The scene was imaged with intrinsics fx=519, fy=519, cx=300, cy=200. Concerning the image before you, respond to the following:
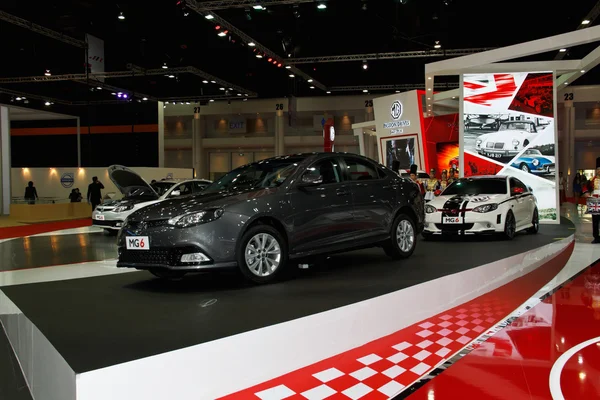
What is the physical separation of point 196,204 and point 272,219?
0.74 meters

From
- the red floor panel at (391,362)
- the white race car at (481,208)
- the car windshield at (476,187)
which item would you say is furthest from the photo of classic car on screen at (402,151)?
the red floor panel at (391,362)

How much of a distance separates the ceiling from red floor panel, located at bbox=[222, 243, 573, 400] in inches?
473

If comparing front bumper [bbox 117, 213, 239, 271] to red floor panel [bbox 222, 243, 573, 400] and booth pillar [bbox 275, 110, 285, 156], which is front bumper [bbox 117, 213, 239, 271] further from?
booth pillar [bbox 275, 110, 285, 156]

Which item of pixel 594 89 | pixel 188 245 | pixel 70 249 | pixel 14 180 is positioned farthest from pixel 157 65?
pixel 594 89

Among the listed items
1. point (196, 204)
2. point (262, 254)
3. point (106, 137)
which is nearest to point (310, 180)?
point (262, 254)

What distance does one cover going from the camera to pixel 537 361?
353 cm

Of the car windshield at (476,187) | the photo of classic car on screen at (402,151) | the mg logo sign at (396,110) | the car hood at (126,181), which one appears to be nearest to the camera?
the car windshield at (476,187)

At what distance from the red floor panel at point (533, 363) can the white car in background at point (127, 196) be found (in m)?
7.38

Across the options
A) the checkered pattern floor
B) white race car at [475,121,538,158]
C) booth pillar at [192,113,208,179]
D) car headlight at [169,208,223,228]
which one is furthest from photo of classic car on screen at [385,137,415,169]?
booth pillar at [192,113,208,179]

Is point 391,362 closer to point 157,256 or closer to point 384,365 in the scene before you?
point 384,365

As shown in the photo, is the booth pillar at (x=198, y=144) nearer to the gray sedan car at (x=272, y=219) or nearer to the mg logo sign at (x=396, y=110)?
the mg logo sign at (x=396, y=110)

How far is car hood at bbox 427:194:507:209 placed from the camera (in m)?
8.96

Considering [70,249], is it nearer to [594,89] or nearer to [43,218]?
[43,218]

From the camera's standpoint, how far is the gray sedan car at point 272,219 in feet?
15.1
